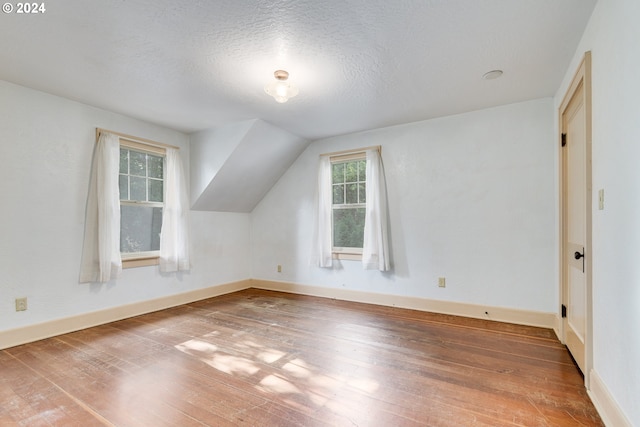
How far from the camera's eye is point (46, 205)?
303cm

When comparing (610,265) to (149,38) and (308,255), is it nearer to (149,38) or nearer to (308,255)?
(149,38)

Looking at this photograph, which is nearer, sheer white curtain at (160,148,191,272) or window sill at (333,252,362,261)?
sheer white curtain at (160,148,191,272)

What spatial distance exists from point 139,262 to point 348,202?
9.39ft

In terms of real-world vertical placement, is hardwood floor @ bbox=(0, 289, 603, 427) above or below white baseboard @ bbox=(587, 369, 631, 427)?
below

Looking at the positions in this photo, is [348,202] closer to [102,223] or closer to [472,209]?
[472,209]

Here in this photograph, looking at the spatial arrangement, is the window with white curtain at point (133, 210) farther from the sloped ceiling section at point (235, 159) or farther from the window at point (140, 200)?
the sloped ceiling section at point (235, 159)

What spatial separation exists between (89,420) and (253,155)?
3.25 metres

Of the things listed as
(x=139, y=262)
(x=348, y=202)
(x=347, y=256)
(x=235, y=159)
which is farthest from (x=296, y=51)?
(x=139, y=262)

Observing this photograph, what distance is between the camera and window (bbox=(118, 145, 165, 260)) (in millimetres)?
3723

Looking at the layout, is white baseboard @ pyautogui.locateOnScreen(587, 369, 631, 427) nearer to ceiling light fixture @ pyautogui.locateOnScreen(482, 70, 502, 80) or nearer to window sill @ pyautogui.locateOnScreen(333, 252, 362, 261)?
ceiling light fixture @ pyautogui.locateOnScreen(482, 70, 502, 80)

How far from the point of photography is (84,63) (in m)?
2.46

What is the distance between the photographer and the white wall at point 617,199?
4.47 feet

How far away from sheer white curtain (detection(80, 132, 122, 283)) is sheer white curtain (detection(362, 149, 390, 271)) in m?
2.99

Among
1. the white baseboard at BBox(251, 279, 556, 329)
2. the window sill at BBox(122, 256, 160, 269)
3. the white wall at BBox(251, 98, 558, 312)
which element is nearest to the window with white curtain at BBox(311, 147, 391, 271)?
the white wall at BBox(251, 98, 558, 312)
